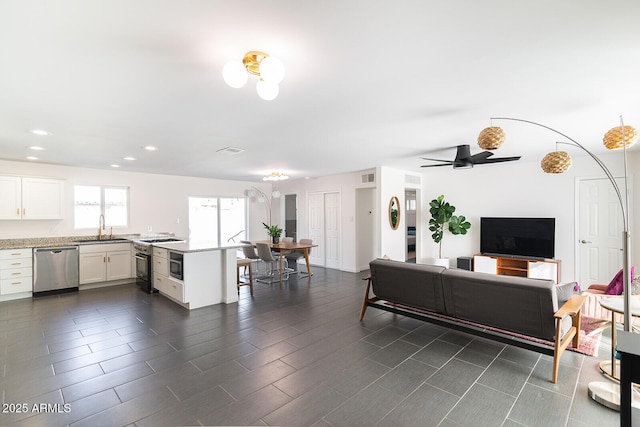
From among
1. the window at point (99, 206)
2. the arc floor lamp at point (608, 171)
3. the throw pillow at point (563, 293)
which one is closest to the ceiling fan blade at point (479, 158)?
the arc floor lamp at point (608, 171)

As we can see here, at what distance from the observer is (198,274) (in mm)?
4391

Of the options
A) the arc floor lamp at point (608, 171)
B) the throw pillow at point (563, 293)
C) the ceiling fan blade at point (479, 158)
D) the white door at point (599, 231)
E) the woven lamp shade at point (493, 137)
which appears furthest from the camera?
the white door at point (599, 231)

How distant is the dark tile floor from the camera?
1.99 metres

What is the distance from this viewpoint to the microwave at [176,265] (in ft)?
14.2

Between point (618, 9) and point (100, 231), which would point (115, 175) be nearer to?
point (100, 231)

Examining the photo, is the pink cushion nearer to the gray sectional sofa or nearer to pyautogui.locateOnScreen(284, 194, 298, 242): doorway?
the gray sectional sofa

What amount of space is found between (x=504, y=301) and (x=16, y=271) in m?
7.21

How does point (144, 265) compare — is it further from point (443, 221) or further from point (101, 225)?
point (443, 221)

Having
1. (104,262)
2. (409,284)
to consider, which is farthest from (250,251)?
(409,284)

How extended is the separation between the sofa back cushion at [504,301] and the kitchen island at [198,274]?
3230 mm

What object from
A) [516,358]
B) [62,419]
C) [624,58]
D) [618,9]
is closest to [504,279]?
[516,358]

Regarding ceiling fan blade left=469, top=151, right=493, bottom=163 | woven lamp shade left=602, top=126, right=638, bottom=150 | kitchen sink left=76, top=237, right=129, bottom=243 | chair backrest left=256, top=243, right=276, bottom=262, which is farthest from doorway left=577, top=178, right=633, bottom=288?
kitchen sink left=76, top=237, right=129, bottom=243

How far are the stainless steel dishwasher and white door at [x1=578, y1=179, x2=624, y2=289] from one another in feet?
31.1

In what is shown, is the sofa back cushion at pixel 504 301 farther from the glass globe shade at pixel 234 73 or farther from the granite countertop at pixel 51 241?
the granite countertop at pixel 51 241
